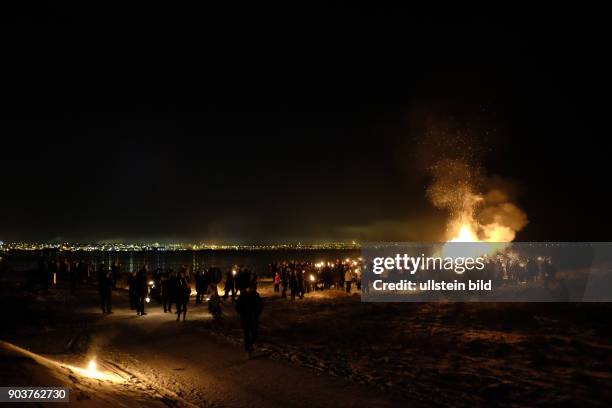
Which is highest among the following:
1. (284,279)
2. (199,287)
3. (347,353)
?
(284,279)

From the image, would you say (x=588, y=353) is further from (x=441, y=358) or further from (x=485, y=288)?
(x=485, y=288)

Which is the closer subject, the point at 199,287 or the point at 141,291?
the point at 141,291

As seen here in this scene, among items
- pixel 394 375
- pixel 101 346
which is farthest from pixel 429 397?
pixel 101 346

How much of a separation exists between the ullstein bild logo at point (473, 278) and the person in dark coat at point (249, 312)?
12072 millimetres

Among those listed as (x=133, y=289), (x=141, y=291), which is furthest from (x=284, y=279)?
(x=141, y=291)

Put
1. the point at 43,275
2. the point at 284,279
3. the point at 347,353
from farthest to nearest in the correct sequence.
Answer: the point at 284,279 → the point at 43,275 → the point at 347,353

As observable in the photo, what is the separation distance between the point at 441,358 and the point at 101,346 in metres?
8.08

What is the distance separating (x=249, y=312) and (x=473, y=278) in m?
18.8

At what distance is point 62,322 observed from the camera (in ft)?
53.0

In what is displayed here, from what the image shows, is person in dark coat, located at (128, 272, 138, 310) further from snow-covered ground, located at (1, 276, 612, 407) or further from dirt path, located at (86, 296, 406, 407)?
dirt path, located at (86, 296, 406, 407)

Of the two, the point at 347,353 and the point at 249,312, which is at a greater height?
the point at 249,312

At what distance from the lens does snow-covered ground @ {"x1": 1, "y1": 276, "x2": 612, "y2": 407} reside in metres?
8.47

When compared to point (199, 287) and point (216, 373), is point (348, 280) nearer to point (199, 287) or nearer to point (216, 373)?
point (199, 287)

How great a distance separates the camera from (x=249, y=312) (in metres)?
11.2
